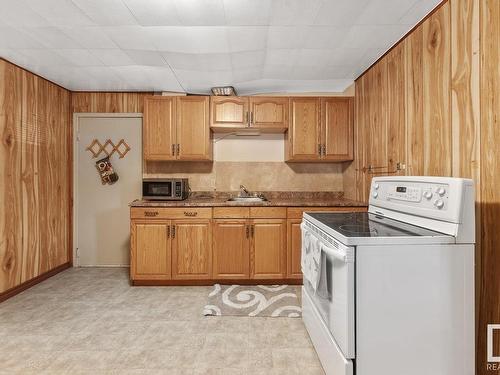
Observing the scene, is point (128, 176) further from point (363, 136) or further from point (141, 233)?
point (363, 136)

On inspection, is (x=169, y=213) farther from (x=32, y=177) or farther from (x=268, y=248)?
(x=32, y=177)

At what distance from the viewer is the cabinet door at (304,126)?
11.9 ft

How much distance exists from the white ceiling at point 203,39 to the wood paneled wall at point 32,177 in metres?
0.31

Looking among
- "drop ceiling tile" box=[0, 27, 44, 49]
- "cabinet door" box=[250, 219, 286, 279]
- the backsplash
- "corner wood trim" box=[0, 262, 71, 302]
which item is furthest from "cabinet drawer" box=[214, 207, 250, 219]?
"drop ceiling tile" box=[0, 27, 44, 49]

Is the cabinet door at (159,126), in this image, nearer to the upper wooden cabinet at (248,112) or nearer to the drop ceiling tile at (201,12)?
the upper wooden cabinet at (248,112)

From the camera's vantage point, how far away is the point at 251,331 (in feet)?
7.57

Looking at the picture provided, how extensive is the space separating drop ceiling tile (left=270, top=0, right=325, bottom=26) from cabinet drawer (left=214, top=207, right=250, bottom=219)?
181 centimetres

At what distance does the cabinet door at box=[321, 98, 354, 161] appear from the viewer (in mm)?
3633

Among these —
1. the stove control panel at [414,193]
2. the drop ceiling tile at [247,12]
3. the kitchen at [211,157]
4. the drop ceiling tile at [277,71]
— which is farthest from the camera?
the drop ceiling tile at [277,71]

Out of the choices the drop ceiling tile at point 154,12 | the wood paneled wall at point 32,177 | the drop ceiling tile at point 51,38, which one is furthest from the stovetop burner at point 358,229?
the wood paneled wall at point 32,177

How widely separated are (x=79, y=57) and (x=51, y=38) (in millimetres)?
374

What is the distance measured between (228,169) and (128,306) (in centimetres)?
200

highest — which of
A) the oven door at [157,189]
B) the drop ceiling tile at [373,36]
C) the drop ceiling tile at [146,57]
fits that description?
the drop ceiling tile at [373,36]

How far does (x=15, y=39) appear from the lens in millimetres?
2521
